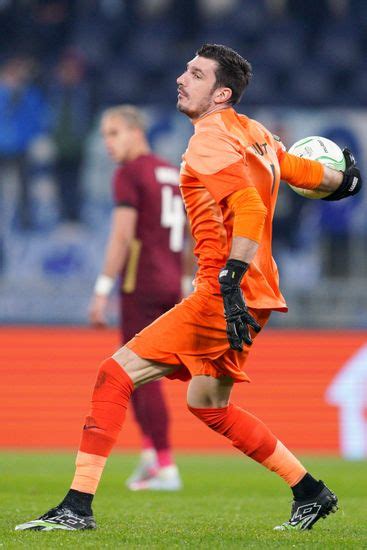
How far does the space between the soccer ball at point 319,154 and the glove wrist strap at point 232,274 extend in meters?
0.81

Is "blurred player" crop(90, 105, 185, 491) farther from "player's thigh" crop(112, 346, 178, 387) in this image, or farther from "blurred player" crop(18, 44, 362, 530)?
"player's thigh" crop(112, 346, 178, 387)

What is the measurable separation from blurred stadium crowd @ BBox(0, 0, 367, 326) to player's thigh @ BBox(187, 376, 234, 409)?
639 centimetres

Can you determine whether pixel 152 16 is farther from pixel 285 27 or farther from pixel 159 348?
pixel 159 348

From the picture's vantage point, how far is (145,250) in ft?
23.9

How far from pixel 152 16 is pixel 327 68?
7.60 ft

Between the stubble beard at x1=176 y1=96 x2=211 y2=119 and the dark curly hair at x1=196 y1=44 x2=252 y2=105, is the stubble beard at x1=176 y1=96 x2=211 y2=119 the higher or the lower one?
the lower one

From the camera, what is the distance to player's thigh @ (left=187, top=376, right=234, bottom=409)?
4.65 m

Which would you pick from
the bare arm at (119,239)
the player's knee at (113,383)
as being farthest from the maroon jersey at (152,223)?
the player's knee at (113,383)

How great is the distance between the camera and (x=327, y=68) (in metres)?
14.0

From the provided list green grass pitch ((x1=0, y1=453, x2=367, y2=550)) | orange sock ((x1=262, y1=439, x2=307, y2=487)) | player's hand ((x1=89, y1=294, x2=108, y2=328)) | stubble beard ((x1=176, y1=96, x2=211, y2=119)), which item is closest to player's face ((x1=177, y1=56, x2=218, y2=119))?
stubble beard ((x1=176, y1=96, x2=211, y2=119))

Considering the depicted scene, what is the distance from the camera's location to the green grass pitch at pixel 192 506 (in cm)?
428

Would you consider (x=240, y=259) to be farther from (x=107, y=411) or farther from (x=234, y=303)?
(x=107, y=411)

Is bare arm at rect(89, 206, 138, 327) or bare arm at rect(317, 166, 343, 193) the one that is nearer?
bare arm at rect(317, 166, 343, 193)

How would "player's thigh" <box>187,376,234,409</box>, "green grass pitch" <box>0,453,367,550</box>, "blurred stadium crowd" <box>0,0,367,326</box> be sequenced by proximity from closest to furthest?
1. "green grass pitch" <box>0,453,367,550</box>
2. "player's thigh" <box>187,376,234,409</box>
3. "blurred stadium crowd" <box>0,0,367,326</box>
